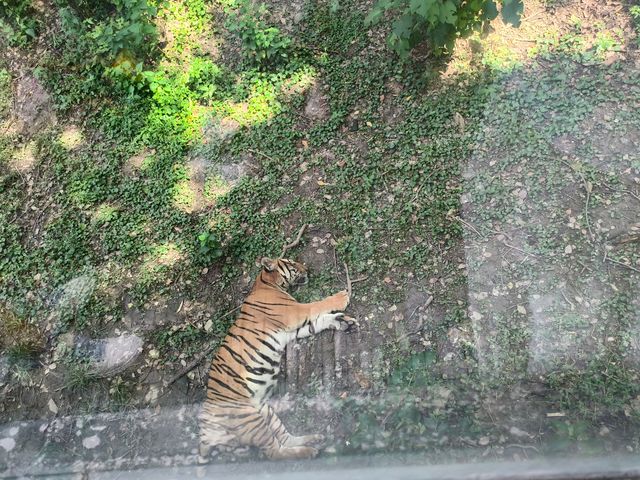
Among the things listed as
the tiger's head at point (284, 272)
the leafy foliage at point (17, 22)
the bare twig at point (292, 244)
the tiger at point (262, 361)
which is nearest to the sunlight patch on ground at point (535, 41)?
the bare twig at point (292, 244)

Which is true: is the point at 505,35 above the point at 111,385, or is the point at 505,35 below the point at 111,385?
above

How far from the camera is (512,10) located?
10.2 feet

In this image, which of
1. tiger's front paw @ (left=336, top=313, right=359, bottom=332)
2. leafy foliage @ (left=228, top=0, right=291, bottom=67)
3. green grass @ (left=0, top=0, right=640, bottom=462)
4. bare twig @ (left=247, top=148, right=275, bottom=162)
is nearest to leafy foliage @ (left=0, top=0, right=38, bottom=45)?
green grass @ (left=0, top=0, right=640, bottom=462)

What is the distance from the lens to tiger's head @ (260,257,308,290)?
3.13 m

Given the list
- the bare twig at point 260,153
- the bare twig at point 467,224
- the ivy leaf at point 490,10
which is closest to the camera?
the bare twig at point 467,224

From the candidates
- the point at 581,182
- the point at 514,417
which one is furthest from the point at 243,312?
the point at 581,182

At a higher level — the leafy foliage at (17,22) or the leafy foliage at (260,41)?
the leafy foliage at (17,22)

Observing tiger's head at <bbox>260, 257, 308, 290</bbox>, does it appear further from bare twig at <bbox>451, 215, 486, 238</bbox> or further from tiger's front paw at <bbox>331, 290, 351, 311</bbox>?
bare twig at <bbox>451, 215, 486, 238</bbox>

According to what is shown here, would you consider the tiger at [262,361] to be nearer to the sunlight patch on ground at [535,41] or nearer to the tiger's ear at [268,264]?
the tiger's ear at [268,264]

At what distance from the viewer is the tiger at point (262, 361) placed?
7.68 feet

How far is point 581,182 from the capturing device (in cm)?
312

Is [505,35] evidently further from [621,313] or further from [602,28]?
[621,313]

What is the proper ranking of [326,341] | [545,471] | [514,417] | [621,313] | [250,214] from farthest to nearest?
[250,214] < [326,341] < [621,313] < [514,417] < [545,471]

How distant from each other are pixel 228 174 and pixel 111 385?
151 cm
